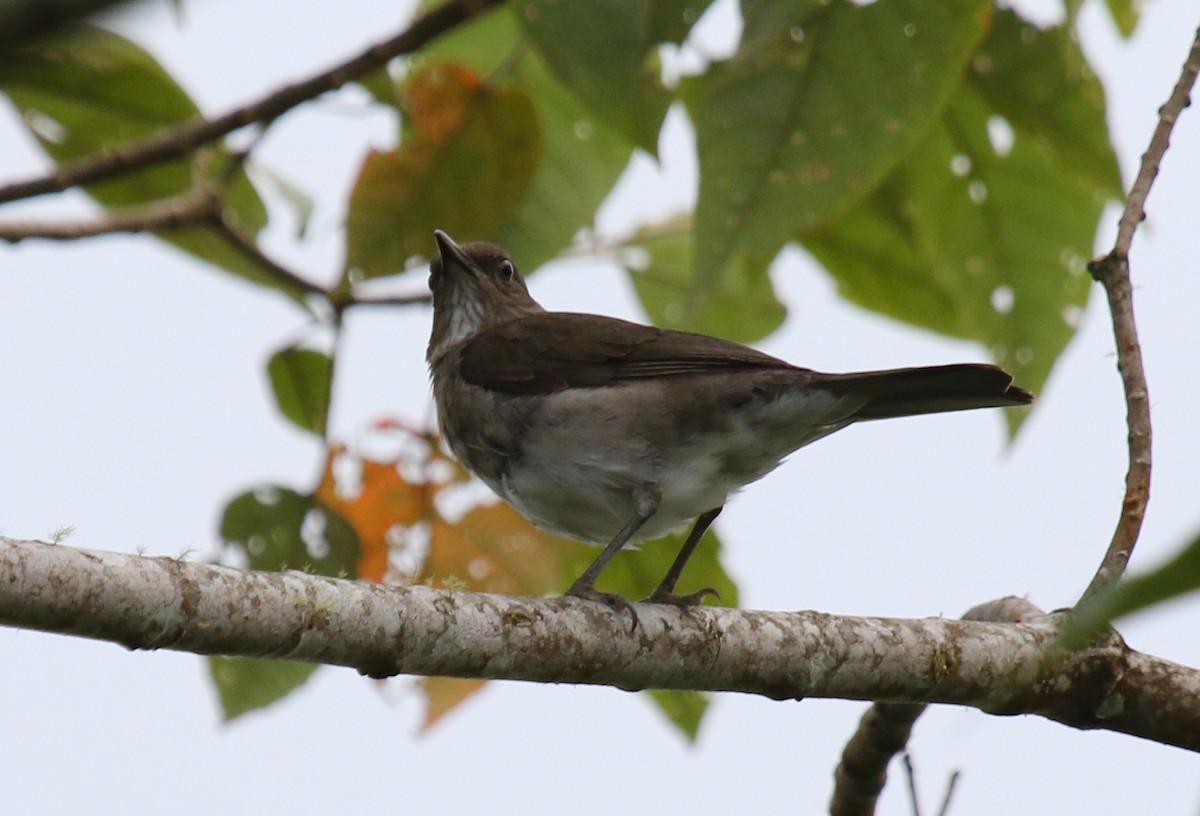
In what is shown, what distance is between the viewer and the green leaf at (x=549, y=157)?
4.04 metres

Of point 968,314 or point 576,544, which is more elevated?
point 968,314

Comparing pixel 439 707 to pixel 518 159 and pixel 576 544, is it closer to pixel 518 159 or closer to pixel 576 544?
pixel 576 544

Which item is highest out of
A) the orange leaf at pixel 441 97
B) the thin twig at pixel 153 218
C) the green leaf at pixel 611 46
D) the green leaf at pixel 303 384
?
the orange leaf at pixel 441 97

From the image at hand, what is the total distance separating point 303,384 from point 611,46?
1572 mm

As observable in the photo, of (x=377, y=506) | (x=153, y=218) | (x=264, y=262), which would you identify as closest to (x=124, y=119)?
(x=153, y=218)

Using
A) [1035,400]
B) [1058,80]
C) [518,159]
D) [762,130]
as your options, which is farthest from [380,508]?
[1058,80]

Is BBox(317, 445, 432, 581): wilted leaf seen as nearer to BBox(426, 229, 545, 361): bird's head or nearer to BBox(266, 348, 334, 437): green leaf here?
BBox(266, 348, 334, 437): green leaf

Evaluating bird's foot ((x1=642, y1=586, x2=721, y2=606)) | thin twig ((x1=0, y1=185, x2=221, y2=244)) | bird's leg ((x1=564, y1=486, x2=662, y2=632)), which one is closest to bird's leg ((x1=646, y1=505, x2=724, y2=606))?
bird's foot ((x1=642, y1=586, x2=721, y2=606))

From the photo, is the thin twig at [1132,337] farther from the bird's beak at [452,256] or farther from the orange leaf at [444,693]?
the bird's beak at [452,256]

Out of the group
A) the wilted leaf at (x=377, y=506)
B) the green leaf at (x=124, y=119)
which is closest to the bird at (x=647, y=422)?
the wilted leaf at (x=377, y=506)

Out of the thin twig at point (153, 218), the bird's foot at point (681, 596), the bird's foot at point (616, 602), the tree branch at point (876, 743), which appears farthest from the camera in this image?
the thin twig at point (153, 218)

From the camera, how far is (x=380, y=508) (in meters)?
4.18

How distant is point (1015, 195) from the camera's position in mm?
4035

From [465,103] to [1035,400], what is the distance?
188cm
